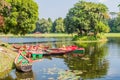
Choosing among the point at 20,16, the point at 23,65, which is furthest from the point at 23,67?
the point at 20,16

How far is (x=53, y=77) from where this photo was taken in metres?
30.5

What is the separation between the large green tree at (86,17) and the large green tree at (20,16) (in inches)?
1142

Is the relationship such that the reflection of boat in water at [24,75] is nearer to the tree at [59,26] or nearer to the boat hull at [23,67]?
the boat hull at [23,67]

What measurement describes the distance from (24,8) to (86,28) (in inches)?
1318

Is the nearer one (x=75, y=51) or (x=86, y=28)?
(x=75, y=51)

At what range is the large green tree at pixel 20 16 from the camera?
7212 centimetres

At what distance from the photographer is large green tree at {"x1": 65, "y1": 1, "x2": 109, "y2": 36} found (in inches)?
4011

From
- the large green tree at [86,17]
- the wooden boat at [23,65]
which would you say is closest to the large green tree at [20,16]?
the large green tree at [86,17]

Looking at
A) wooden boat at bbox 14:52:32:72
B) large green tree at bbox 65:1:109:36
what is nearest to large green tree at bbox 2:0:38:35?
large green tree at bbox 65:1:109:36

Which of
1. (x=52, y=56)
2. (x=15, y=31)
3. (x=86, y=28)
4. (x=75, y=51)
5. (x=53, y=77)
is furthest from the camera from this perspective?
(x=86, y=28)

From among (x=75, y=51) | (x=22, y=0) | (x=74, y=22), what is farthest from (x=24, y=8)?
(x=74, y=22)

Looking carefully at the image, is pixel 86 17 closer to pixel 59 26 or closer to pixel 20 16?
pixel 20 16

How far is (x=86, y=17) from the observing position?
104 meters

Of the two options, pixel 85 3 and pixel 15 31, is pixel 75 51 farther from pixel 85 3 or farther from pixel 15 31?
pixel 85 3
